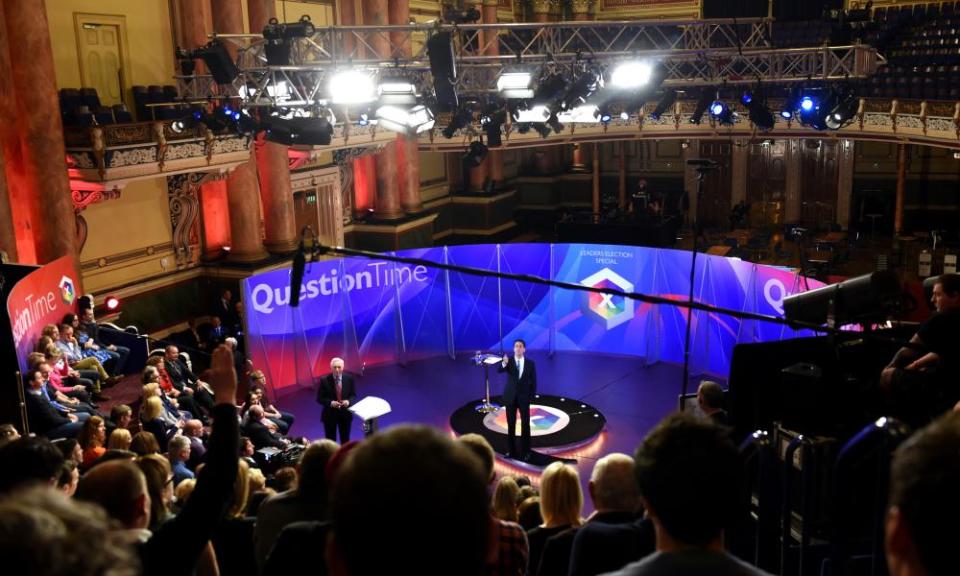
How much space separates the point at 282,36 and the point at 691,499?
10.5 m

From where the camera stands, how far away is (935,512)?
1.25 metres

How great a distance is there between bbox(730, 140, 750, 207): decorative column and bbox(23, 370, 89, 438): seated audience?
2043 centimetres

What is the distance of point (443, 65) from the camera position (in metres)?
10.8

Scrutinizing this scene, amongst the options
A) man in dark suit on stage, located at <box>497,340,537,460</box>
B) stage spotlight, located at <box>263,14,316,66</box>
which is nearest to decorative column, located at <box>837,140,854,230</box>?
man in dark suit on stage, located at <box>497,340,537,460</box>

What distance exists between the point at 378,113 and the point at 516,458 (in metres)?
5.55

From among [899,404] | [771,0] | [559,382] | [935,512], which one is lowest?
[559,382]

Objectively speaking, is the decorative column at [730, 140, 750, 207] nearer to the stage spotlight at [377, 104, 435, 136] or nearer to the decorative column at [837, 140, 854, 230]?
the decorative column at [837, 140, 854, 230]

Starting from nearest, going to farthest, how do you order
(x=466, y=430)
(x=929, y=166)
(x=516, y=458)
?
(x=516, y=458), (x=466, y=430), (x=929, y=166)

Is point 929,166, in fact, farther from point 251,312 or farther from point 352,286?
point 251,312

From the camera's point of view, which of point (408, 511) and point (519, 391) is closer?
point (408, 511)

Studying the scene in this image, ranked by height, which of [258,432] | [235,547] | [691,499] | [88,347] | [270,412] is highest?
[691,499]

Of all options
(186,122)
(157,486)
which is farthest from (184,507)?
(186,122)

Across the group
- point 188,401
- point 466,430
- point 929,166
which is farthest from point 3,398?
point 929,166

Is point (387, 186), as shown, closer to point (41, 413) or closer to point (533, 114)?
point (533, 114)
